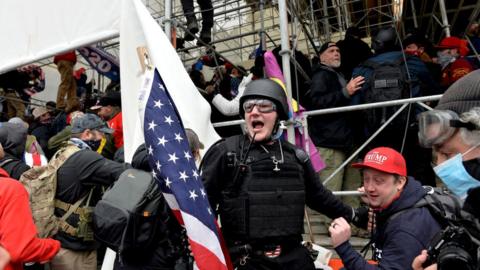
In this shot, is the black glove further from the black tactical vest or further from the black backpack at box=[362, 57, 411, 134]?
the black backpack at box=[362, 57, 411, 134]

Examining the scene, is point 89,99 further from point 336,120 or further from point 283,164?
point 283,164

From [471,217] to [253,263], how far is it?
1135 millimetres

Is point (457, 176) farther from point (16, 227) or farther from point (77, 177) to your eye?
point (77, 177)

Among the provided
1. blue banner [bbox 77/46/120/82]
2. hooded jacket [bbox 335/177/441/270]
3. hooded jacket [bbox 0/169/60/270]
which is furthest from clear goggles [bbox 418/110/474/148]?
blue banner [bbox 77/46/120/82]

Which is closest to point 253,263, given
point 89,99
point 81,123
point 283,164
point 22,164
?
point 283,164

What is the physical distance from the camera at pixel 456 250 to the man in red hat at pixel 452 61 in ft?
11.8

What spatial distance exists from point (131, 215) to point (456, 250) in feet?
5.70

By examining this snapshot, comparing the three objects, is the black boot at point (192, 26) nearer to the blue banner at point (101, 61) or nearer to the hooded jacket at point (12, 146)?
the blue banner at point (101, 61)

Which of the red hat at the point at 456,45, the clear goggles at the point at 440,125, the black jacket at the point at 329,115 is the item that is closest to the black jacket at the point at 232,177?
the clear goggles at the point at 440,125

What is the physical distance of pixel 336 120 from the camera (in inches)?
156

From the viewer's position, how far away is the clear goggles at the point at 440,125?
1229mm

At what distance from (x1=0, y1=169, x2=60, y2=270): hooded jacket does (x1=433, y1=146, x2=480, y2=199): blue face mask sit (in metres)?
2.20

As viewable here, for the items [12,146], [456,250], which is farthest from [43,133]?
[456,250]

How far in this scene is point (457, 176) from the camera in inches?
48.1
